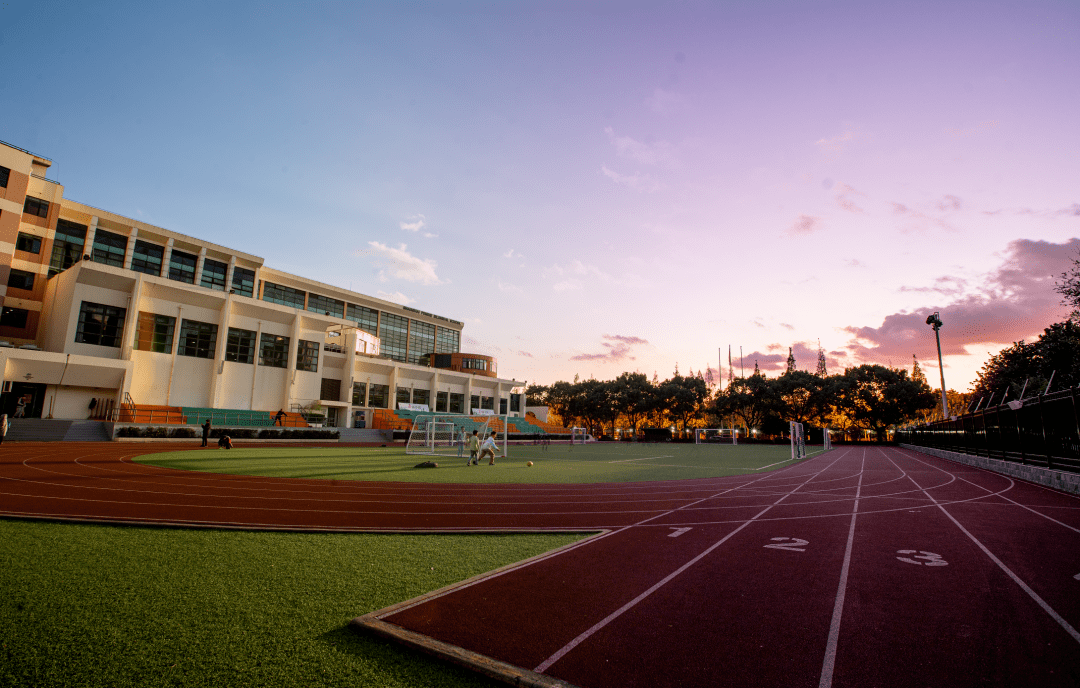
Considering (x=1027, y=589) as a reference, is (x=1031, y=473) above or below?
above

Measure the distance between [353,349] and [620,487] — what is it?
43.9m

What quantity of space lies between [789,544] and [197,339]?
45.7 m

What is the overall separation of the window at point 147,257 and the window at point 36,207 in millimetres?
5936

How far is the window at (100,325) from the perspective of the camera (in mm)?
34750

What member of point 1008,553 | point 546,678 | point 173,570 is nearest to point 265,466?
point 173,570

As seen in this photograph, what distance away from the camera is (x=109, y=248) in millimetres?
42125

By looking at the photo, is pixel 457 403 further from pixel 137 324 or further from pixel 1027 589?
pixel 1027 589

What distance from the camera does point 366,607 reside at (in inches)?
178

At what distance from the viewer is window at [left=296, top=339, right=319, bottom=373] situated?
46.6 m

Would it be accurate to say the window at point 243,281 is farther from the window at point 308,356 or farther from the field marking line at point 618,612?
the field marking line at point 618,612

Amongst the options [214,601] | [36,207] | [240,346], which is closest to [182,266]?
[36,207]

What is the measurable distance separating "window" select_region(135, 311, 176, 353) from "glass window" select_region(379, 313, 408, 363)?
31.0 metres

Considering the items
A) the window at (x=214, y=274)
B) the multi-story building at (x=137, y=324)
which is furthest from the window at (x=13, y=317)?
the window at (x=214, y=274)

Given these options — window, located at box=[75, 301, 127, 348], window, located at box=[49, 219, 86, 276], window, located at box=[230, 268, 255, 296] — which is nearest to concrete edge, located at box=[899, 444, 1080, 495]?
window, located at box=[75, 301, 127, 348]
